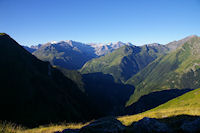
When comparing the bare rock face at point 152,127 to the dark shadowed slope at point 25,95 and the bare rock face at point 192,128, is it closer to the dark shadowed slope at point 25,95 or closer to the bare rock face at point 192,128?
the bare rock face at point 192,128

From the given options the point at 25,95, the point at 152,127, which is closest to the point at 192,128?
the point at 152,127

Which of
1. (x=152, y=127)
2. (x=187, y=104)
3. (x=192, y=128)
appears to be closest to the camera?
(x=192, y=128)

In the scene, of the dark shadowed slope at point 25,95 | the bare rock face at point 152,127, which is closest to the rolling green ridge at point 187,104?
the bare rock face at point 152,127

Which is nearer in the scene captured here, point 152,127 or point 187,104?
point 152,127

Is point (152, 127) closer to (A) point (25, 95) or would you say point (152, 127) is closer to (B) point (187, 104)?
(B) point (187, 104)

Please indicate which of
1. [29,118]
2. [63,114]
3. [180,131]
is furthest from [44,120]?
[180,131]

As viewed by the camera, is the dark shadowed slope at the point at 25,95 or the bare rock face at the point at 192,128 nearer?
the bare rock face at the point at 192,128

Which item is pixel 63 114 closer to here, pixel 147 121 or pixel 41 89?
pixel 41 89

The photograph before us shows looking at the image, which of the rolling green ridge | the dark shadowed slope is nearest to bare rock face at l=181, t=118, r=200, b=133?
the rolling green ridge

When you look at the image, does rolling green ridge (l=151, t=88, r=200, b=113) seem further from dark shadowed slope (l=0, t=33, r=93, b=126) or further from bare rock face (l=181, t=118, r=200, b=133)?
dark shadowed slope (l=0, t=33, r=93, b=126)

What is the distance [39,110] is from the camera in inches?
3499

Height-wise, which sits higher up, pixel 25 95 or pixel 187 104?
pixel 25 95

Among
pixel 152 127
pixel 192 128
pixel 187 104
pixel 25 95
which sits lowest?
pixel 187 104

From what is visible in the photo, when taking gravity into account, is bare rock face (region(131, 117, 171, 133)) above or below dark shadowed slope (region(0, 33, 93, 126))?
above
